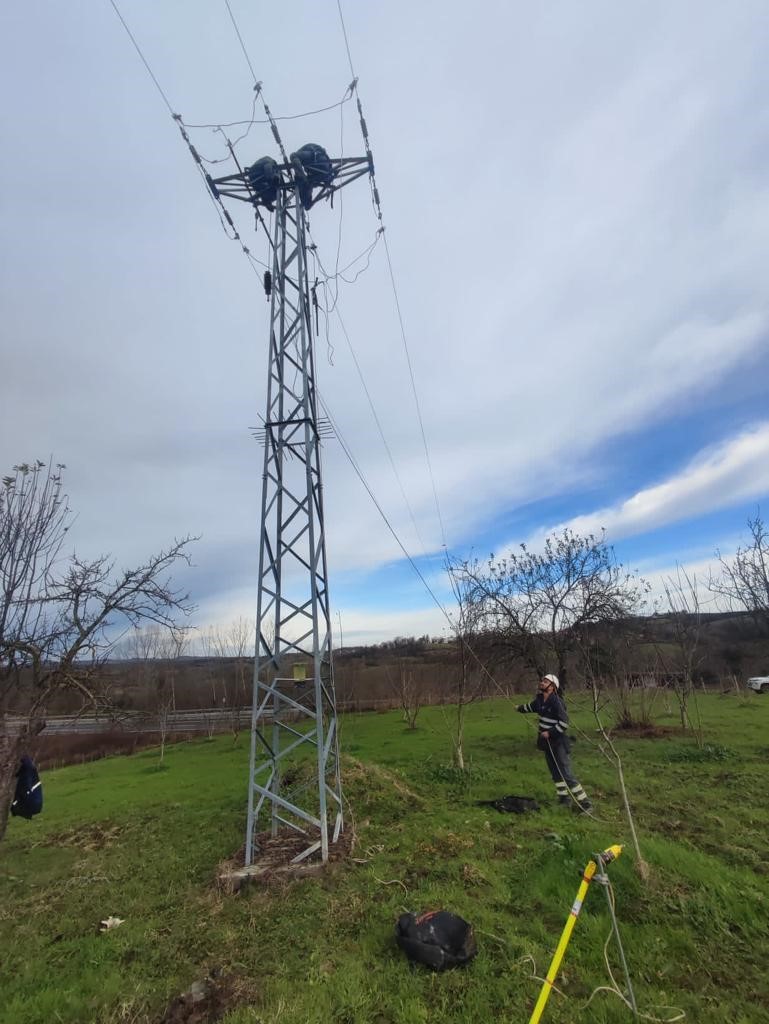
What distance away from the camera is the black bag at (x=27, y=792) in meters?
6.66

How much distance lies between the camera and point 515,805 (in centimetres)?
750

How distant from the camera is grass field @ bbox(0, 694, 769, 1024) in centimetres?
360

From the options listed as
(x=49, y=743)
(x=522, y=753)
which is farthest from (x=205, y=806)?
(x=49, y=743)

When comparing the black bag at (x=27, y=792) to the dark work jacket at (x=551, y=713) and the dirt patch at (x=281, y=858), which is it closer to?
the dirt patch at (x=281, y=858)

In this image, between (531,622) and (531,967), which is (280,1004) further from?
(531,622)

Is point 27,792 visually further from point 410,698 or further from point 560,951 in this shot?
point 410,698

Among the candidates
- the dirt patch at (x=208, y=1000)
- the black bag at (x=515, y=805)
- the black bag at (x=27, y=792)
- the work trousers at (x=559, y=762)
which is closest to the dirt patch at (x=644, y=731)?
the work trousers at (x=559, y=762)

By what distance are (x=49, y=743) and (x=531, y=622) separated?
29.4 m

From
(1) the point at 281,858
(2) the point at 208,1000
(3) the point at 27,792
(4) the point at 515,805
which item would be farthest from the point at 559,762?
(3) the point at 27,792

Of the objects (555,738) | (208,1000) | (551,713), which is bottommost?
(208,1000)

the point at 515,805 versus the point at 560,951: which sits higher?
the point at 560,951

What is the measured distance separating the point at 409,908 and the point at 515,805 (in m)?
3.25

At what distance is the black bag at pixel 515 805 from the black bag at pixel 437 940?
141 inches

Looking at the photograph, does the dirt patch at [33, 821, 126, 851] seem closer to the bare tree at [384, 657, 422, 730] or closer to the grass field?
the grass field
